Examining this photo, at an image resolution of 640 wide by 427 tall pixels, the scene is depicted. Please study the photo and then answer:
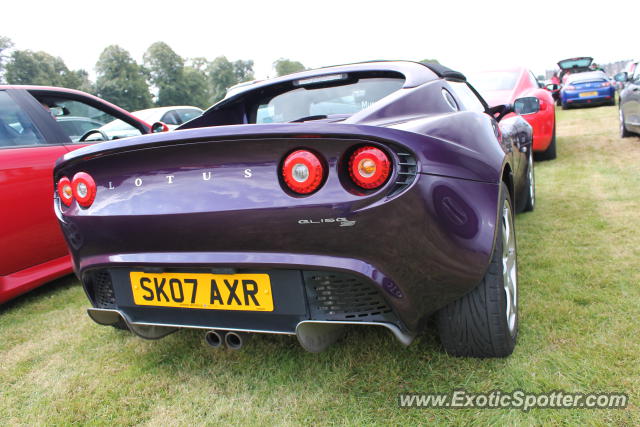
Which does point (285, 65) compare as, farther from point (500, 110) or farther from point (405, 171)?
point (405, 171)

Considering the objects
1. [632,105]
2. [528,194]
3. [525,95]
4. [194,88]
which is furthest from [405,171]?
[194,88]

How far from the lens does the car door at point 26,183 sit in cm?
286

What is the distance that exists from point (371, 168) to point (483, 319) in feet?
2.44

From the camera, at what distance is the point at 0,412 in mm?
1902

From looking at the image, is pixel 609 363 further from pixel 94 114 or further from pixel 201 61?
pixel 201 61

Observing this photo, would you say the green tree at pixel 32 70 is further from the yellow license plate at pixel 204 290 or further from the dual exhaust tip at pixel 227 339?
the dual exhaust tip at pixel 227 339

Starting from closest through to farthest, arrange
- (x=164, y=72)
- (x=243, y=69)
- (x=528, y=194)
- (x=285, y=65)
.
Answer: (x=528, y=194), (x=164, y=72), (x=243, y=69), (x=285, y=65)

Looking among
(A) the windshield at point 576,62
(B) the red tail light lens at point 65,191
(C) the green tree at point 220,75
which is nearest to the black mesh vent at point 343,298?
(B) the red tail light lens at point 65,191

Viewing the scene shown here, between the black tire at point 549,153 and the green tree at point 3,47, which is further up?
the green tree at point 3,47

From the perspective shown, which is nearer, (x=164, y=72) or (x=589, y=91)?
(x=589, y=91)

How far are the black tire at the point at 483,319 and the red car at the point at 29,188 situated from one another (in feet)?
8.12

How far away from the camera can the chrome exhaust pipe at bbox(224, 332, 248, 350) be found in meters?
1.75

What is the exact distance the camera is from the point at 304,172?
1475mm

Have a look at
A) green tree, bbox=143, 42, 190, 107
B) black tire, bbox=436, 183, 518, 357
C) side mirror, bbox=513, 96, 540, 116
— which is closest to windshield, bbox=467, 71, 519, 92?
side mirror, bbox=513, 96, 540, 116
